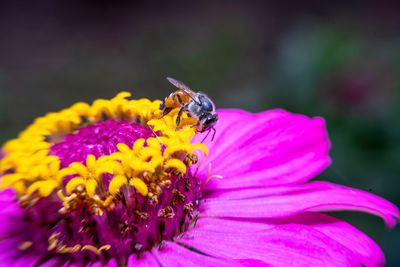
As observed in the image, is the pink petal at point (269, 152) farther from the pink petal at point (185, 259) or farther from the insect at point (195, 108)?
the pink petal at point (185, 259)

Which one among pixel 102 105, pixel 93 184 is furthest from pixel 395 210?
pixel 102 105

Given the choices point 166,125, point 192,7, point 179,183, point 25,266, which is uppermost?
point 192,7

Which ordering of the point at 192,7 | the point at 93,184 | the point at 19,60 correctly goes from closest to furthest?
the point at 93,184 < the point at 19,60 < the point at 192,7

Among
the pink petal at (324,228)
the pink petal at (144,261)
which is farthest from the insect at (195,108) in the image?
the pink petal at (144,261)

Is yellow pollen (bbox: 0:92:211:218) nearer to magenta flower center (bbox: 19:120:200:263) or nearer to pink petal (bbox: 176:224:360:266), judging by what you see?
magenta flower center (bbox: 19:120:200:263)

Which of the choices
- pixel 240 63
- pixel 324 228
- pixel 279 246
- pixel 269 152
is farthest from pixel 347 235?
pixel 240 63

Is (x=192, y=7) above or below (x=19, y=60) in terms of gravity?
above

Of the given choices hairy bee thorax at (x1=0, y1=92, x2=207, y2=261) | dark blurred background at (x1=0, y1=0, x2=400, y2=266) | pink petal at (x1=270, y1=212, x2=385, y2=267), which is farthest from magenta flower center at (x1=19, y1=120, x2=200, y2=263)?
dark blurred background at (x1=0, y1=0, x2=400, y2=266)

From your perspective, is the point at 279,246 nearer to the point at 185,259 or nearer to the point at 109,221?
the point at 185,259

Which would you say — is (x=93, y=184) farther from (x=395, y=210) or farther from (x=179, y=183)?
(x=395, y=210)
